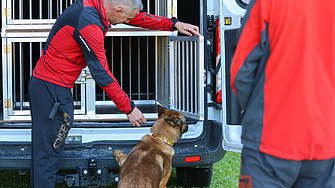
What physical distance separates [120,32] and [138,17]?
0.64 meters

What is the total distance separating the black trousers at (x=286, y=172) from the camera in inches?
56.9

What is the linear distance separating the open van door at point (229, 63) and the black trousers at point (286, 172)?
44.2 inches

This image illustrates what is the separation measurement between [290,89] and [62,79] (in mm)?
1761

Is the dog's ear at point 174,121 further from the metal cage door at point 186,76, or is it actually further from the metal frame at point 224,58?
the metal frame at point 224,58

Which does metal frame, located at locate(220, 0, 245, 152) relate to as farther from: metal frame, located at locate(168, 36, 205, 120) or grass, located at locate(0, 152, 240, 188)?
grass, located at locate(0, 152, 240, 188)

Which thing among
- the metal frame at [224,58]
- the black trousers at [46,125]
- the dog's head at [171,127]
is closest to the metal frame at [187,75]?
the dog's head at [171,127]

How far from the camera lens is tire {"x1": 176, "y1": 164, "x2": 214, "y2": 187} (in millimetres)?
3635

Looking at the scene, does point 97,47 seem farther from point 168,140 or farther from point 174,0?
point 174,0

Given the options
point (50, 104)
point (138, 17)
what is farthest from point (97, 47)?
point (138, 17)

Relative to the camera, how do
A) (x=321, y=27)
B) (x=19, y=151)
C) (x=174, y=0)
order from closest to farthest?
1. (x=321, y=27)
2. (x=19, y=151)
3. (x=174, y=0)

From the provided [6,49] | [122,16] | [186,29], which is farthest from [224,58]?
[6,49]

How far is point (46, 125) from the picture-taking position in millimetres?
2582

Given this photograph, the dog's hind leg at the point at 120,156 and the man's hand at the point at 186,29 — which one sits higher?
the man's hand at the point at 186,29

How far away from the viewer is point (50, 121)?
2.59 metres
